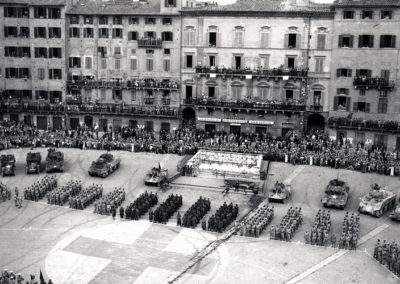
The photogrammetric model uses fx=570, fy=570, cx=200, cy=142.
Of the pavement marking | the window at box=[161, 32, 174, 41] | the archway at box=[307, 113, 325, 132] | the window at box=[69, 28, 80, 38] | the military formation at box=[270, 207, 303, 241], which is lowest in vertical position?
the pavement marking

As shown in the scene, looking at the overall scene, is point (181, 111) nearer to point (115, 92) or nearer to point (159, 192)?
point (115, 92)

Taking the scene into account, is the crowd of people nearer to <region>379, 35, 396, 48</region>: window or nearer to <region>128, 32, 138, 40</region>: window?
<region>379, 35, 396, 48</region>: window

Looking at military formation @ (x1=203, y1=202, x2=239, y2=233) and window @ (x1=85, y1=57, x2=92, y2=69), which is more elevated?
window @ (x1=85, y1=57, x2=92, y2=69)

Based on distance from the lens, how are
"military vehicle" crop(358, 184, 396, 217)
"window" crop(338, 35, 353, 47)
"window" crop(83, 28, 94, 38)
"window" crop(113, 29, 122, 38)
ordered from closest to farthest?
1. "military vehicle" crop(358, 184, 396, 217)
2. "window" crop(338, 35, 353, 47)
3. "window" crop(113, 29, 122, 38)
4. "window" crop(83, 28, 94, 38)

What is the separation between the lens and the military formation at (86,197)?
163ft

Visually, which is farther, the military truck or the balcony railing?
the balcony railing

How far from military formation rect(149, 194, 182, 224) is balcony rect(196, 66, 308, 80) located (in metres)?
24.0

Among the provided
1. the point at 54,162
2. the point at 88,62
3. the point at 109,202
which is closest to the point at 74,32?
the point at 88,62

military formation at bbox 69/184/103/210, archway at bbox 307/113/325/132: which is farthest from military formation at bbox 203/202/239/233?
archway at bbox 307/113/325/132

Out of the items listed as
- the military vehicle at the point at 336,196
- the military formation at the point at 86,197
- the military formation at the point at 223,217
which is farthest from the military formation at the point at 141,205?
the military vehicle at the point at 336,196

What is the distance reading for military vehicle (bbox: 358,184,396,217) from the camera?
156 ft

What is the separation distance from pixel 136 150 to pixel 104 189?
10.5m

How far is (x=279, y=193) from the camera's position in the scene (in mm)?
51312

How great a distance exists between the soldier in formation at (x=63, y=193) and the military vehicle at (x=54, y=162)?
5236 mm
